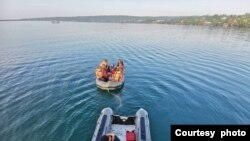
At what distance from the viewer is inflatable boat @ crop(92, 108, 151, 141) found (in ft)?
43.6

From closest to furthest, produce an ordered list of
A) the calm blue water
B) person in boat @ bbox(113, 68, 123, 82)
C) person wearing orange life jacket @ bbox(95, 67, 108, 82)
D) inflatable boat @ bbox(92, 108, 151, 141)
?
inflatable boat @ bbox(92, 108, 151, 141) < the calm blue water < person in boat @ bbox(113, 68, 123, 82) < person wearing orange life jacket @ bbox(95, 67, 108, 82)

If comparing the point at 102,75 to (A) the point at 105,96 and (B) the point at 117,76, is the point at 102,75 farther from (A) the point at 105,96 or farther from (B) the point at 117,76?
(A) the point at 105,96

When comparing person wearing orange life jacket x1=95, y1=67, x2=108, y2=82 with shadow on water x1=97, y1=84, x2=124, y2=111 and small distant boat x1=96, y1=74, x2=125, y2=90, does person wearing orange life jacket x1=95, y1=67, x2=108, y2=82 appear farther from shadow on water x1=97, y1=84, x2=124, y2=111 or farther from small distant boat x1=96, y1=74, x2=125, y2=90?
shadow on water x1=97, y1=84, x2=124, y2=111

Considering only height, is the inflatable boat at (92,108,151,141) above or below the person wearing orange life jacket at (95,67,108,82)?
below

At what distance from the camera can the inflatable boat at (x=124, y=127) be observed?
523 inches

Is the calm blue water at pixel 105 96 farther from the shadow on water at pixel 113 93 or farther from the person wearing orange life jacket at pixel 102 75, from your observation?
the person wearing orange life jacket at pixel 102 75

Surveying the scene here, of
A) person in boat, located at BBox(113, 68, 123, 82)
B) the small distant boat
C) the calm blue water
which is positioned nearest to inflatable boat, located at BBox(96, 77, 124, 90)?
the small distant boat

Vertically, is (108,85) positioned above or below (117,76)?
below

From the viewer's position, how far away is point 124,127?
15148mm

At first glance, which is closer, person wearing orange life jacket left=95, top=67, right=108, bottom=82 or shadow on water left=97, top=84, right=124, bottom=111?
shadow on water left=97, top=84, right=124, bottom=111

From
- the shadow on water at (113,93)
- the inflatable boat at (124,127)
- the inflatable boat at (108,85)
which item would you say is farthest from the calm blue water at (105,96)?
the inflatable boat at (124,127)

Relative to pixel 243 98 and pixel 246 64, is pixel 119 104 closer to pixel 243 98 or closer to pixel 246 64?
pixel 243 98

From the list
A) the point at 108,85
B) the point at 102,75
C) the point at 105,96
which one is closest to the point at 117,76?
the point at 108,85

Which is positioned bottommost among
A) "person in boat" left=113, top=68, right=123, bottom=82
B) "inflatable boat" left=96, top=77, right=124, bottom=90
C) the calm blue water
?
the calm blue water
